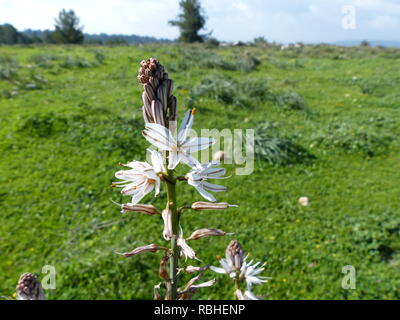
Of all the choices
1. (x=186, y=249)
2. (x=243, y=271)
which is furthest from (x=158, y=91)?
(x=243, y=271)

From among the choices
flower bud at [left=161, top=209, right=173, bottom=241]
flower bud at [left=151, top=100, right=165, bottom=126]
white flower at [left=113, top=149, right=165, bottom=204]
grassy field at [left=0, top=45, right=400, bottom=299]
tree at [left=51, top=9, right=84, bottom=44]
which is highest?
tree at [left=51, top=9, right=84, bottom=44]

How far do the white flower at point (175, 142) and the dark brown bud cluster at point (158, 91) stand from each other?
0.04 meters

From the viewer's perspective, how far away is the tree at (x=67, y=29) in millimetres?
39531

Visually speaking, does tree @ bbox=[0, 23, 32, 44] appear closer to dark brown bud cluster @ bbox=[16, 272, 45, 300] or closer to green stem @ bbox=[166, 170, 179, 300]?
dark brown bud cluster @ bbox=[16, 272, 45, 300]

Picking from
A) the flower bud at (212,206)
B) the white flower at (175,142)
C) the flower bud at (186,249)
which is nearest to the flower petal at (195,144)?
the white flower at (175,142)

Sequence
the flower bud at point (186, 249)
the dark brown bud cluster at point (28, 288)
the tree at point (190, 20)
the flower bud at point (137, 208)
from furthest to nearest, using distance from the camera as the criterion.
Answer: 1. the tree at point (190, 20)
2. the dark brown bud cluster at point (28, 288)
3. the flower bud at point (137, 208)
4. the flower bud at point (186, 249)

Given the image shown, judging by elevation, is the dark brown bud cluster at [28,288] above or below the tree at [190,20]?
below

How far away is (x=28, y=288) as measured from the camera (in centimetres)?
141

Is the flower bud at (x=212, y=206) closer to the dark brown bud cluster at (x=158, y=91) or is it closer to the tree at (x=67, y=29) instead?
the dark brown bud cluster at (x=158, y=91)

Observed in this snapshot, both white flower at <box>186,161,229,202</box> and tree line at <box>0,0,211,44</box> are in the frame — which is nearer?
white flower at <box>186,161,229,202</box>

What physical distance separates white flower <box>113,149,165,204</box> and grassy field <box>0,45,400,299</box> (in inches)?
122

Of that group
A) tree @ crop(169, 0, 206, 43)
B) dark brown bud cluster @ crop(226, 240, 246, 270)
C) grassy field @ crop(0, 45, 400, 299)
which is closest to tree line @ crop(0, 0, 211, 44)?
tree @ crop(169, 0, 206, 43)

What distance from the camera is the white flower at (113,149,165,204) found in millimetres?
1078

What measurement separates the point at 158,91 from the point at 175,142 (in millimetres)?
192
